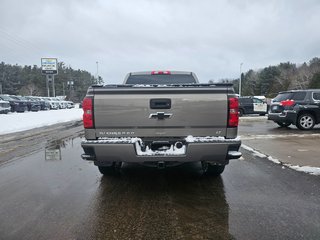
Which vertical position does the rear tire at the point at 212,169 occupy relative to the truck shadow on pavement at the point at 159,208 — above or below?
above

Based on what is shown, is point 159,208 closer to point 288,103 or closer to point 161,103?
point 161,103

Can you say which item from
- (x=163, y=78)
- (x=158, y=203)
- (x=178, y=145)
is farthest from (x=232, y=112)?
(x=163, y=78)

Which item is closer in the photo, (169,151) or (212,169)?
(169,151)

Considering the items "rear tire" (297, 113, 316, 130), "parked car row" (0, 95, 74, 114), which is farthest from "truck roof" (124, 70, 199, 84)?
"parked car row" (0, 95, 74, 114)

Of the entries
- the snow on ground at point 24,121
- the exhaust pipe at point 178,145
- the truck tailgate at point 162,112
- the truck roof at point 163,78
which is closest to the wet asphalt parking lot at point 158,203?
the exhaust pipe at point 178,145

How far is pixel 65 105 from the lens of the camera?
43844 millimetres

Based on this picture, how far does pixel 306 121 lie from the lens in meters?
11.6

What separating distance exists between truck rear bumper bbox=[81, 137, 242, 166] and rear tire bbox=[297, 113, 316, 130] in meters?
8.98

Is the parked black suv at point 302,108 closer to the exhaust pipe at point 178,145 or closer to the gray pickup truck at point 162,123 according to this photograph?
the gray pickup truck at point 162,123

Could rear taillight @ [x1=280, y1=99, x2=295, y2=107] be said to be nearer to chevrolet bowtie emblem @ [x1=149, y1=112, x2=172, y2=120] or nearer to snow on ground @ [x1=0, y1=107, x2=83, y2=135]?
chevrolet bowtie emblem @ [x1=149, y1=112, x2=172, y2=120]

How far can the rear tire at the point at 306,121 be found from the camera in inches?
453

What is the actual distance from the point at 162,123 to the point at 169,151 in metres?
0.42

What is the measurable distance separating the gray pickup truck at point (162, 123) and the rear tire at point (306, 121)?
8.96m

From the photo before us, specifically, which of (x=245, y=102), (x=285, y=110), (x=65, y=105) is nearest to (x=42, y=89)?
(x=65, y=105)
